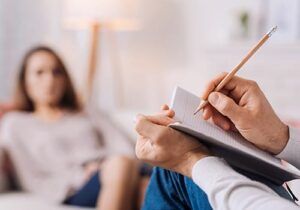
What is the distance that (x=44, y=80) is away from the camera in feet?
8.14

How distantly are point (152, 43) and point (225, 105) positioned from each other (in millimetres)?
2405

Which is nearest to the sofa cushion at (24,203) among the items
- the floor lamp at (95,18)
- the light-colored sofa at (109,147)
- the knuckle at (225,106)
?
the light-colored sofa at (109,147)

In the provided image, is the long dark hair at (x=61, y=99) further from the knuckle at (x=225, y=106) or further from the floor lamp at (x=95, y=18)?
the knuckle at (x=225, y=106)

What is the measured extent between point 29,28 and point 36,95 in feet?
3.19

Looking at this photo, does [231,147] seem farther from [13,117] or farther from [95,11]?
[95,11]

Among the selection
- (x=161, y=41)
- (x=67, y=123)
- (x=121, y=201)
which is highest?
(x=161, y=41)

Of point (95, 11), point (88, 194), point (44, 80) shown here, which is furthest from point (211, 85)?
point (95, 11)

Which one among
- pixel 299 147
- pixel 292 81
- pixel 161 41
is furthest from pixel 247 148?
pixel 161 41

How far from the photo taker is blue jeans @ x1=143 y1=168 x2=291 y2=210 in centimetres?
105

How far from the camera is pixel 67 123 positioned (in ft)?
8.11

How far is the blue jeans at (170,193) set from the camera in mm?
1051

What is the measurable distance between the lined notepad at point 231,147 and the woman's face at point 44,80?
149 cm

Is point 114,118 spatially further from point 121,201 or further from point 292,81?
point 292,81

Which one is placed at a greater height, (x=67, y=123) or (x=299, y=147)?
(x=299, y=147)
